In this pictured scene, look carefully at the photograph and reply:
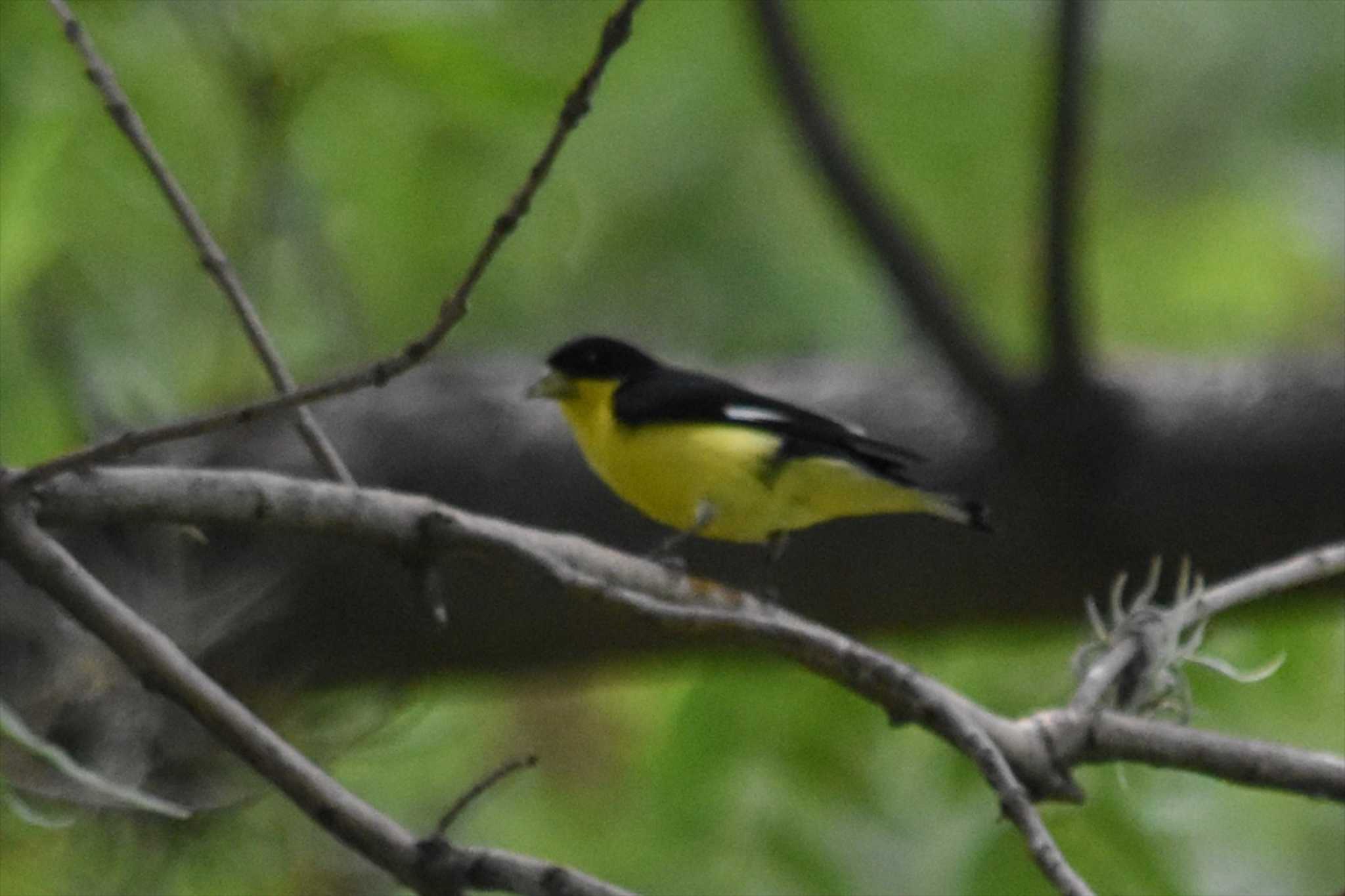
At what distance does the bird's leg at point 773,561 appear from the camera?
12.3 feet

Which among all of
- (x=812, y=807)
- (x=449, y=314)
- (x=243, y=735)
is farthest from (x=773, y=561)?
(x=449, y=314)

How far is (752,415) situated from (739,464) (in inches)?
8.3

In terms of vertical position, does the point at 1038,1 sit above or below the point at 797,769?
above

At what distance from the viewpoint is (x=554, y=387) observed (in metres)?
3.95

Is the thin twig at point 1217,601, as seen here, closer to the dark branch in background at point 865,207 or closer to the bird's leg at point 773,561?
the dark branch in background at point 865,207

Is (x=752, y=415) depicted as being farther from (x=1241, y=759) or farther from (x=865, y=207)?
(x=1241, y=759)

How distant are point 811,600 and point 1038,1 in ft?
4.71

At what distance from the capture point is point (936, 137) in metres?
4.61

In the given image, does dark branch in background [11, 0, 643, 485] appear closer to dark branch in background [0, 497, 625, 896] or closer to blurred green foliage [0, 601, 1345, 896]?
dark branch in background [0, 497, 625, 896]

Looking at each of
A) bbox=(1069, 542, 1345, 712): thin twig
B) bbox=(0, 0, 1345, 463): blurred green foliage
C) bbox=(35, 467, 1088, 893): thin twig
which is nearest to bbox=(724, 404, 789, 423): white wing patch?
bbox=(0, 0, 1345, 463): blurred green foliage

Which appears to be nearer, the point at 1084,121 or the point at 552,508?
the point at 1084,121

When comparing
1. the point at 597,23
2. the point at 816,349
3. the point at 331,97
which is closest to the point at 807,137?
the point at 331,97

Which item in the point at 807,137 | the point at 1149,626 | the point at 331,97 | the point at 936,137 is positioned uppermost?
the point at 331,97

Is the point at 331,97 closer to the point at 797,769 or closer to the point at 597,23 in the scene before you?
the point at 597,23
